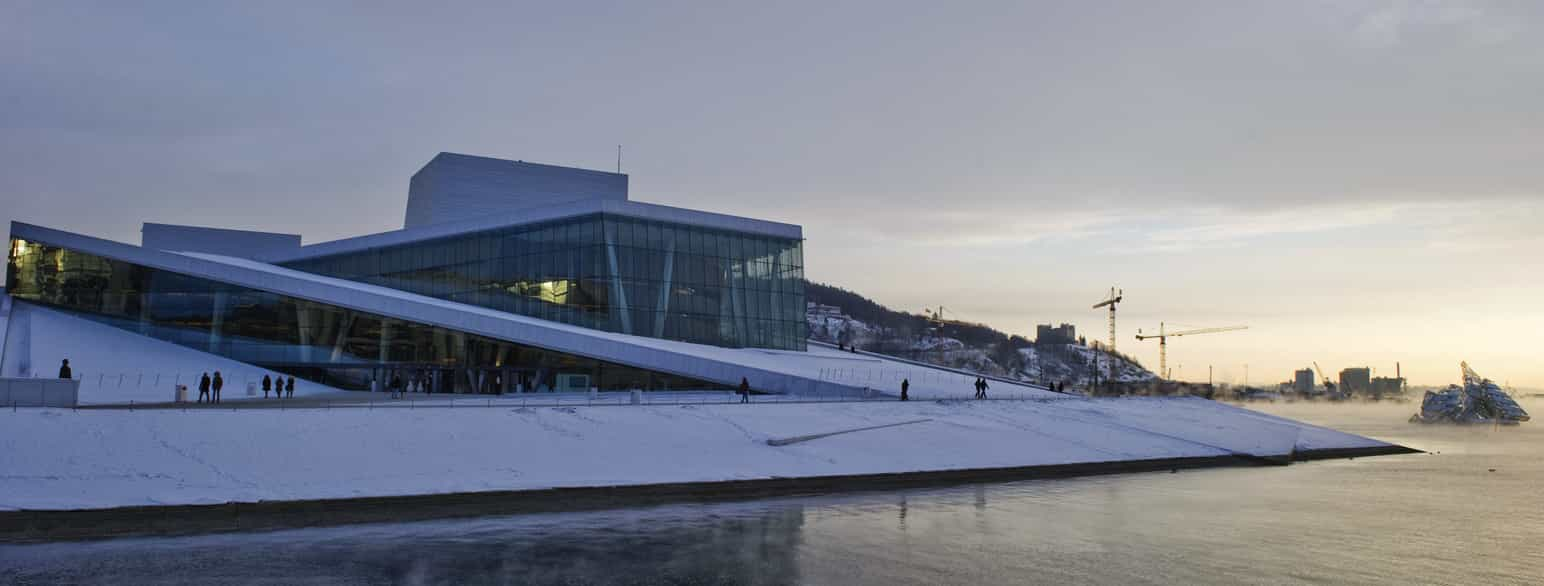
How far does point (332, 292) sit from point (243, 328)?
5.11m

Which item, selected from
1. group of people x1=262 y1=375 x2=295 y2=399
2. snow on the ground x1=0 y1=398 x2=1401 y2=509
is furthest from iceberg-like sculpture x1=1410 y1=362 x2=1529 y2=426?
group of people x1=262 y1=375 x2=295 y2=399

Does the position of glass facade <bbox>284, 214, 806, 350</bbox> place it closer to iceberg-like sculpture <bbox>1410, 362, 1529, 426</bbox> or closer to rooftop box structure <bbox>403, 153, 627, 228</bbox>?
rooftop box structure <bbox>403, 153, 627, 228</bbox>

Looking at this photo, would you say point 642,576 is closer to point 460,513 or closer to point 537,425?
point 460,513

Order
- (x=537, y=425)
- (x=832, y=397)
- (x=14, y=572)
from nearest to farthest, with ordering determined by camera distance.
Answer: (x=14, y=572) → (x=537, y=425) → (x=832, y=397)

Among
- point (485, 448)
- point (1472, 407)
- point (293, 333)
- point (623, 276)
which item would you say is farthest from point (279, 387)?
point (1472, 407)

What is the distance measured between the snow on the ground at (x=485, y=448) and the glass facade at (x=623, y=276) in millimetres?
19233

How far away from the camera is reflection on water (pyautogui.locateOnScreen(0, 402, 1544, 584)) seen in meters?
15.4

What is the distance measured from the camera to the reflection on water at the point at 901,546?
15.4 m

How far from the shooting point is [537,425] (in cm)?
2939

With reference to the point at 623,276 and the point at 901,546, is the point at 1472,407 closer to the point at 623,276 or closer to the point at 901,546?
the point at 623,276

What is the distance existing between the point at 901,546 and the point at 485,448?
12411mm

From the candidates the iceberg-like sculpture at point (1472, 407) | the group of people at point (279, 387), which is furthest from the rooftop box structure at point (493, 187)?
the iceberg-like sculpture at point (1472, 407)

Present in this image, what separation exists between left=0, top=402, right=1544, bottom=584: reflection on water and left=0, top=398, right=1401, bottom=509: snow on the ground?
2490mm

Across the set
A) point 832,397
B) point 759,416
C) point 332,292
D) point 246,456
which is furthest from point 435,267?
point 246,456
